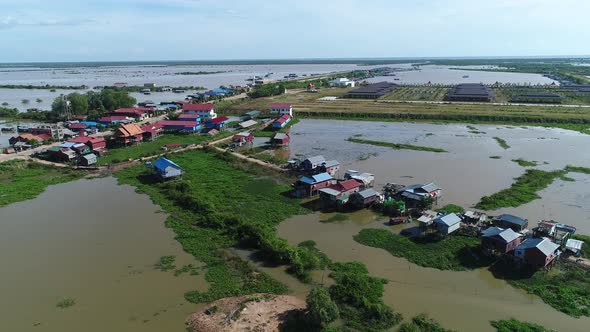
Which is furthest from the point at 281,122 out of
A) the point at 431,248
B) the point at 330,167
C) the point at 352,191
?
the point at 431,248

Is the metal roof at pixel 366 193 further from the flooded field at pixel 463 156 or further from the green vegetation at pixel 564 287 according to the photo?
the green vegetation at pixel 564 287

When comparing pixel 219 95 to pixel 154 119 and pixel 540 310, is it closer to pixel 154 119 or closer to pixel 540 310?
pixel 154 119

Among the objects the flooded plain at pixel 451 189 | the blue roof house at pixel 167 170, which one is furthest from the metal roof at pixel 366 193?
the blue roof house at pixel 167 170

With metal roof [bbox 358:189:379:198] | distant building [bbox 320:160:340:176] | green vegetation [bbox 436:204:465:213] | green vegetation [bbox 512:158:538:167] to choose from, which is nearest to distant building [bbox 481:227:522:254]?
green vegetation [bbox 436:204:465:213]

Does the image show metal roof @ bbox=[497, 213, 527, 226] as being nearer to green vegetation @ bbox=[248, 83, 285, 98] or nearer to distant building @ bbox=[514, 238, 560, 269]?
distant building @ bbox=[514, 238, 560, 269]

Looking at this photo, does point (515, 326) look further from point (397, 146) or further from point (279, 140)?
point (279, 140)

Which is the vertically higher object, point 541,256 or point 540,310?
point 541,256

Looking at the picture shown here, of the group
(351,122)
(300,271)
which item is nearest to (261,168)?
(300,271)
